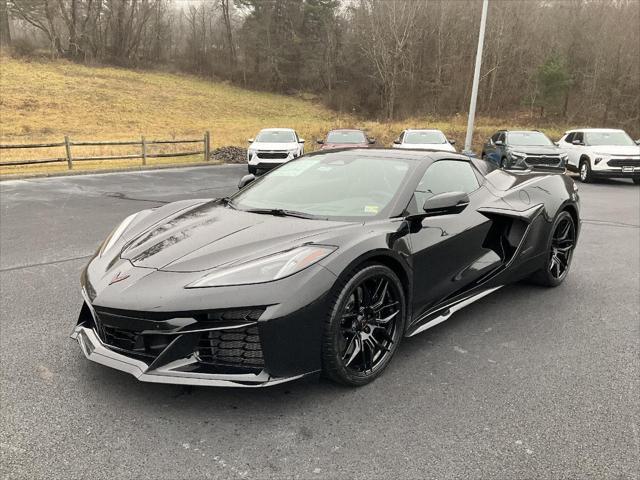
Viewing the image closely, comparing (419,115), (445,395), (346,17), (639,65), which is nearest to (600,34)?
(639,65)

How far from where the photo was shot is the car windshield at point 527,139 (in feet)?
50.7

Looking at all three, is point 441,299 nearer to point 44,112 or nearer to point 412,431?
point 412,431

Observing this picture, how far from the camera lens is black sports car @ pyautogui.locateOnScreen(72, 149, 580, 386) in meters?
2.36

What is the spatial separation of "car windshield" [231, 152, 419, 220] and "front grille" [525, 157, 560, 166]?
12.4m

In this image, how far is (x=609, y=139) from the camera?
15.3 meters

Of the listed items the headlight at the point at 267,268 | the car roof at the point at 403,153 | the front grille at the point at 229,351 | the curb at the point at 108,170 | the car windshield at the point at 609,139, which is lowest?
the curb at the point at 108,170

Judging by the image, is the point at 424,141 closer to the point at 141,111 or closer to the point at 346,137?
the point at 346,137

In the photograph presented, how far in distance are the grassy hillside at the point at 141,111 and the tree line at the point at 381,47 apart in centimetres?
387

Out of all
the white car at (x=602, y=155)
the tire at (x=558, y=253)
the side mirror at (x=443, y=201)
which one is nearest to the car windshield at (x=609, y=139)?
the white car at (x=602, y=155)

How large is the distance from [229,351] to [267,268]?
0.45 metres

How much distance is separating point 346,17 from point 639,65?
2841cm

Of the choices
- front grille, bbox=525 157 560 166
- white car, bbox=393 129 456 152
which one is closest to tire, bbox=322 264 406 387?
white car, bbox=393 129 456 152

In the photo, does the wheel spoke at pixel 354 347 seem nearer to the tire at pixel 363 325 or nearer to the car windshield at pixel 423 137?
the tire at pixel 363 325

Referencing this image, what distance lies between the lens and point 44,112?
31.8m
